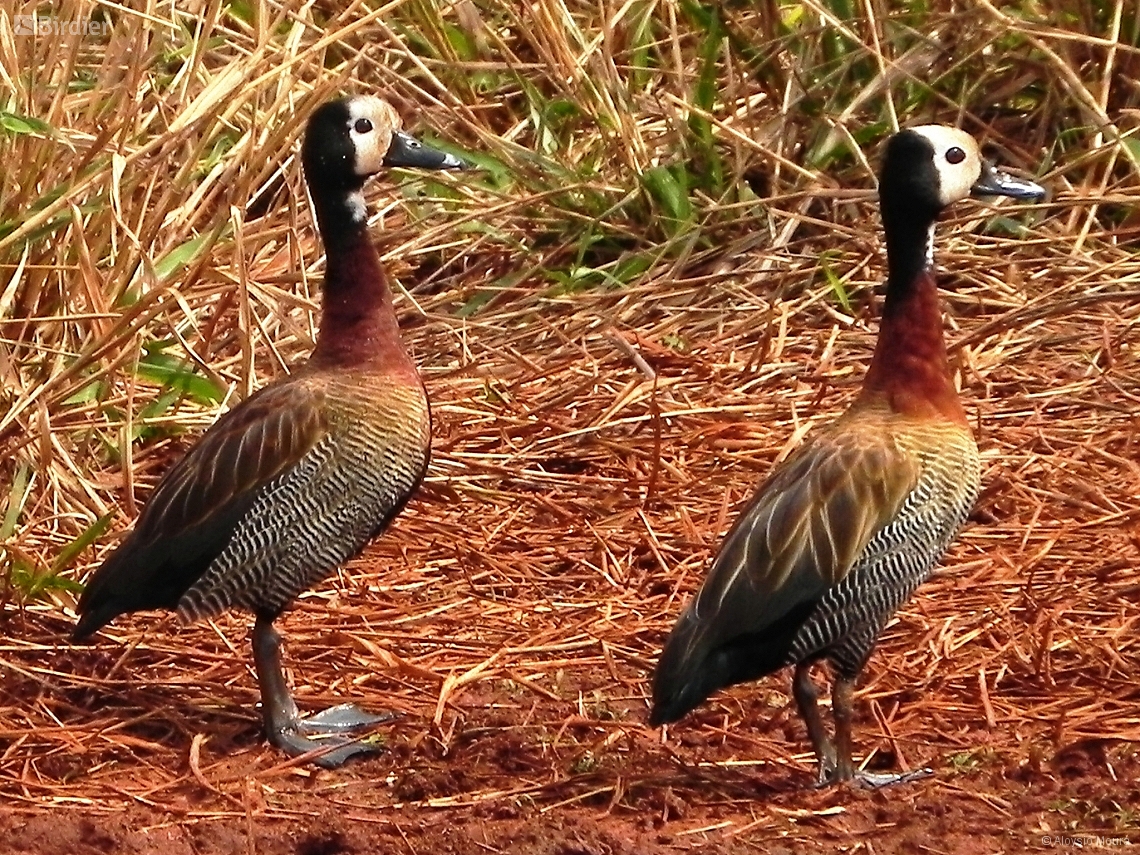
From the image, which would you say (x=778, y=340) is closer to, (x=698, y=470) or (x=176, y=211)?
(x=698, y=470)

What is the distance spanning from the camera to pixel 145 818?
14.3 feet

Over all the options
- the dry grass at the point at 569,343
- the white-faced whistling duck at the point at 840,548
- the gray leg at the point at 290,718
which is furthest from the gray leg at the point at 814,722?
the gray leg at the point at 290,718

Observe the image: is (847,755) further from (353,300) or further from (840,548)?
(353,300)

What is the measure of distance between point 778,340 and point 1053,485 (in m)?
1.23

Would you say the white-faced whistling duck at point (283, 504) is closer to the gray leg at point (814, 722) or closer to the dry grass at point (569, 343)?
the dry grass at point (569, 343)

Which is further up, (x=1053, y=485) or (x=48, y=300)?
(x=48, y=300)

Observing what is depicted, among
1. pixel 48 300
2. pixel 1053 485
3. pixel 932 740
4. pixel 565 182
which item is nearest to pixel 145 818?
→ pixel 932 740

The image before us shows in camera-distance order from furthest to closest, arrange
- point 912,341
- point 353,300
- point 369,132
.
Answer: point 369,132 < point 353,300 < point 912,341

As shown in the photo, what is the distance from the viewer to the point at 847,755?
4.30 m

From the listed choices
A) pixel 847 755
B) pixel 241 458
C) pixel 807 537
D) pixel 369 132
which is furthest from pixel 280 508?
pixel 847 755

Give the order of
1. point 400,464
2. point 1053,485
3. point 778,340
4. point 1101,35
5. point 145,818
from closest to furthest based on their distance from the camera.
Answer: point 145,818, point 400,464, point 1053,485, point 778,340, point 1101,35

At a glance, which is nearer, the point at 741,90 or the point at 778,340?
the point at 778,340

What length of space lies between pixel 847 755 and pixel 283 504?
1.46 m

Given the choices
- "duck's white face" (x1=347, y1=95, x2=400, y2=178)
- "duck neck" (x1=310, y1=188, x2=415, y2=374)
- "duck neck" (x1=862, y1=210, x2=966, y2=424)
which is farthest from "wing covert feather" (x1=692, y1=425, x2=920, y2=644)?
"duck's white face" (x1=347, y1=95, x2=400, y2=178)
